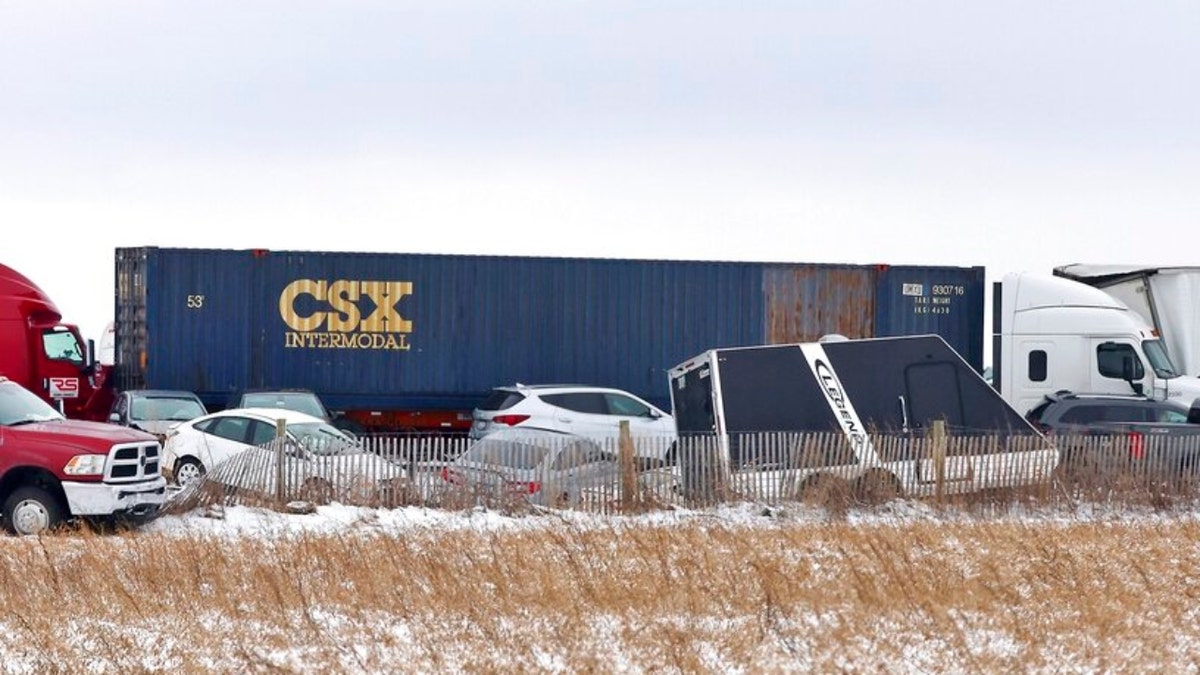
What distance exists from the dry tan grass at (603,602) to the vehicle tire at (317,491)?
356 cm

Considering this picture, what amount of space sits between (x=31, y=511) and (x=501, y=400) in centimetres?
1078

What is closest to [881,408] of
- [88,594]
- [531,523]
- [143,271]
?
[531,523]

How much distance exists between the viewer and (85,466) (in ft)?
58.3

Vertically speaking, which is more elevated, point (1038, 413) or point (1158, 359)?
point (1158, 359)

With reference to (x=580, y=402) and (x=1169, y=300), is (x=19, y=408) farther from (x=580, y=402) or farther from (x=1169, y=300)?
(x=1169, y=300)

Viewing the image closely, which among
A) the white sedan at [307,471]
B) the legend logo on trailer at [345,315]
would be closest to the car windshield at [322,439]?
the white sedan at [307,471]

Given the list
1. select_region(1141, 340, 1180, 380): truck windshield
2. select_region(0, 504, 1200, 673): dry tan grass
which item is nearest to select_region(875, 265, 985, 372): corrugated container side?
select_region(1141, 340, 1180, 380): truck windshield

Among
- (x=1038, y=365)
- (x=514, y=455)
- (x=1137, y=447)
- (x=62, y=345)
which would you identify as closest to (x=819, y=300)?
(x=1038, y=365)

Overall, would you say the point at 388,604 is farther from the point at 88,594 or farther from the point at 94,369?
the point at 94,369

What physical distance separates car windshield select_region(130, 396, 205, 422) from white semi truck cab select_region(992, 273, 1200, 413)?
1326cm

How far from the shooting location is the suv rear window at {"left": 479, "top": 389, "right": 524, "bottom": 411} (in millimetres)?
27203

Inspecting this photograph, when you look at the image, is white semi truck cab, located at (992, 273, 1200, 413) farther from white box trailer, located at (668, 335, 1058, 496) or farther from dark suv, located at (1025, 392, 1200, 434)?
white box trailer, located at (668, 335, 1058, 496)

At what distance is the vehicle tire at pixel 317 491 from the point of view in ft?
65.7

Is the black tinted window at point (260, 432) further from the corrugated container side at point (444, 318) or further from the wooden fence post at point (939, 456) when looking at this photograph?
the wooden fence post at point (939, 456)
